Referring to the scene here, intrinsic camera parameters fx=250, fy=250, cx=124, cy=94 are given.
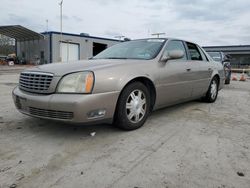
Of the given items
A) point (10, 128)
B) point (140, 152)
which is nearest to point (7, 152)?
point (10, 128)

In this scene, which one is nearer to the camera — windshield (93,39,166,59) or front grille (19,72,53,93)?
front grille (19,72,53,93)

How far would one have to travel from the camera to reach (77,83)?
3.03 metres

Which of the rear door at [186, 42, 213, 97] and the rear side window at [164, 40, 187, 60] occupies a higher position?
the rear side window at [164, 40, 187, 60]

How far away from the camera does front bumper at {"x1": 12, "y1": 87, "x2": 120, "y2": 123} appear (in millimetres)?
2928

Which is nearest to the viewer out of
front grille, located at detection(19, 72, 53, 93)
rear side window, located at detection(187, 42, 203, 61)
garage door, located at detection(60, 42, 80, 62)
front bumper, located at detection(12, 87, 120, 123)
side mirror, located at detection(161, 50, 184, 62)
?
front bumper, located at detection(12, 87, 120, 123)

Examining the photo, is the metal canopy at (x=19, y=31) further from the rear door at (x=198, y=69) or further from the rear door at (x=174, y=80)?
the rear door at (x=174, y=80)

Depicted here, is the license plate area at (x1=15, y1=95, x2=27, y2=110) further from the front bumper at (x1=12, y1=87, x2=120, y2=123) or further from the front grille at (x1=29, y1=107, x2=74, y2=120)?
the front grille at (x1=29, y1=107, x2=74, y2=120)

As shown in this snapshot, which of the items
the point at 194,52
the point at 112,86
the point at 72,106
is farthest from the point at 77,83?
the point at 194,52

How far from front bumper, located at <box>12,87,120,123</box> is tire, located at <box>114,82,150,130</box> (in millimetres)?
145

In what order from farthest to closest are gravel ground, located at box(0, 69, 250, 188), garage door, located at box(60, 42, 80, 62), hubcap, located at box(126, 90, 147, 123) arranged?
garage door, located at box(60, 42, 80, 62) < hubcap, located at box(126, 90, 147, 123) < gravel ground, located at box(0, 69, 250, 188)

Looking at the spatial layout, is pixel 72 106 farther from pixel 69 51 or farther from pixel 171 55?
pixel 69 51

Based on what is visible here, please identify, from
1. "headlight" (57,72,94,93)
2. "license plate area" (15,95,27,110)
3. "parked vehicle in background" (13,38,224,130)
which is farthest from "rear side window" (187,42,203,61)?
"license plate area" (15,95,27,110)

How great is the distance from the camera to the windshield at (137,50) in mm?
4121

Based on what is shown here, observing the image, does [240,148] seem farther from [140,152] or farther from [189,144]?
[140,152]
